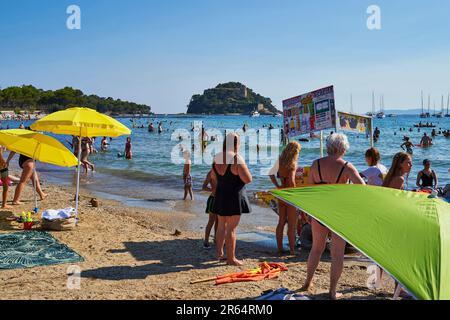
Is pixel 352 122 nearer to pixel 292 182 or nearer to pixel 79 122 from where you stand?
pixel 292 182

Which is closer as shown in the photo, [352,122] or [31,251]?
[31,251]

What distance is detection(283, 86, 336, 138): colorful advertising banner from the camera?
320 inches

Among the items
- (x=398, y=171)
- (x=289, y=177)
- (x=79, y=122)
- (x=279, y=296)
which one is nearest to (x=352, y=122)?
(x=289, y=177)

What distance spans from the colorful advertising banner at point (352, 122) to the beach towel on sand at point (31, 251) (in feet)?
17.4

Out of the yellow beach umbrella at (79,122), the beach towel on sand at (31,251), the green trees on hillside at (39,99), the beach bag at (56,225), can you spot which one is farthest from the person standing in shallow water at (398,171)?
the green trees on hillside at (39,99)

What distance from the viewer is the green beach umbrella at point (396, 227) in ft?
8.91

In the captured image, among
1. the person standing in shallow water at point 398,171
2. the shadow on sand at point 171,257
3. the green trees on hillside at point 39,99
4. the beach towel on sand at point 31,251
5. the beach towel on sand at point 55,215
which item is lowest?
the shadow on sand at point 171,257

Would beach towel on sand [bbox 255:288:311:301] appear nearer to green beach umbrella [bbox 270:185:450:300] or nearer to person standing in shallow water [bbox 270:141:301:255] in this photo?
green beach umbrella [bbox 270:185:450:300]

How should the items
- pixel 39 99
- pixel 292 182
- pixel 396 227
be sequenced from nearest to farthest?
pixel 396 227 < pixel 292 182 < pixel 39 99

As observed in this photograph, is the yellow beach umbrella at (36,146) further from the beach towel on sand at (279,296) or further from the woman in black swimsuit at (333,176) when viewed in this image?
the beach towel on sand at (279,296)

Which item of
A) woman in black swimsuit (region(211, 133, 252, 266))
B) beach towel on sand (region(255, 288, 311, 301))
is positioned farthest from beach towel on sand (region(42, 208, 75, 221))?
beach towel on sand (region(255, 288, 311, 301))

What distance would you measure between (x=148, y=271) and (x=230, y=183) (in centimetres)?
150

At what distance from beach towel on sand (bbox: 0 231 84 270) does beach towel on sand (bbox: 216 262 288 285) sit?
2.12 metres

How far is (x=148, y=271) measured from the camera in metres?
5.68
